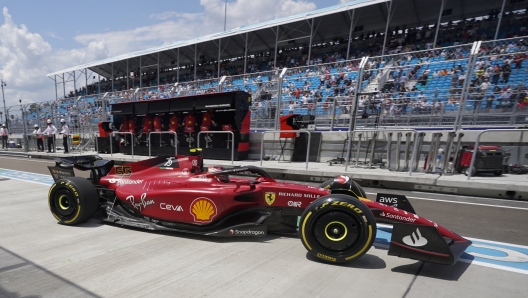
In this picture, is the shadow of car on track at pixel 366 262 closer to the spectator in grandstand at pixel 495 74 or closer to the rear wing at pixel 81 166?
the rear wing at pixel 81 166

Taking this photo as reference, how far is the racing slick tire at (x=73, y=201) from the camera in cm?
362

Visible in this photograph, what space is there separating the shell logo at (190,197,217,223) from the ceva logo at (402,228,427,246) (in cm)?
208

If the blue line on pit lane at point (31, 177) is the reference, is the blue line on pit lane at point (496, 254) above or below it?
above

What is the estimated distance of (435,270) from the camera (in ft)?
8.20

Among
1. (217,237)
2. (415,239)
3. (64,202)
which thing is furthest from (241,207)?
(64,202)

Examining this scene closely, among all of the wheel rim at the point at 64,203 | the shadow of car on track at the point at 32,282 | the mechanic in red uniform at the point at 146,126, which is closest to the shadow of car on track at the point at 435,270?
the shadow of car on track at the point at 32,282

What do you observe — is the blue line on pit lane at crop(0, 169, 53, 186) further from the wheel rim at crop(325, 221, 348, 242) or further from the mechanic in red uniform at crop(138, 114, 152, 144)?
the wheel rim at crop(325, 221, 348, 242)

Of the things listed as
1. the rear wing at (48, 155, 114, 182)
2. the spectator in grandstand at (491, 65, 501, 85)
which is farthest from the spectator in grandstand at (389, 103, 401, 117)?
the rear wing at (48, 155, 114, 182)

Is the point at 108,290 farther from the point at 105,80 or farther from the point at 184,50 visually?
the point at 105,80

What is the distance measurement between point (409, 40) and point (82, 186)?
2234 centimetres

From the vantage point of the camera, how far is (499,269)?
2.52 m

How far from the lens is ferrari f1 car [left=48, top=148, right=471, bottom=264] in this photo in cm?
251

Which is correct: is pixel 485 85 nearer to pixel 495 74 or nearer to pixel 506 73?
pixel 495 74

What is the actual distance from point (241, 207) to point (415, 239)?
1889mm
